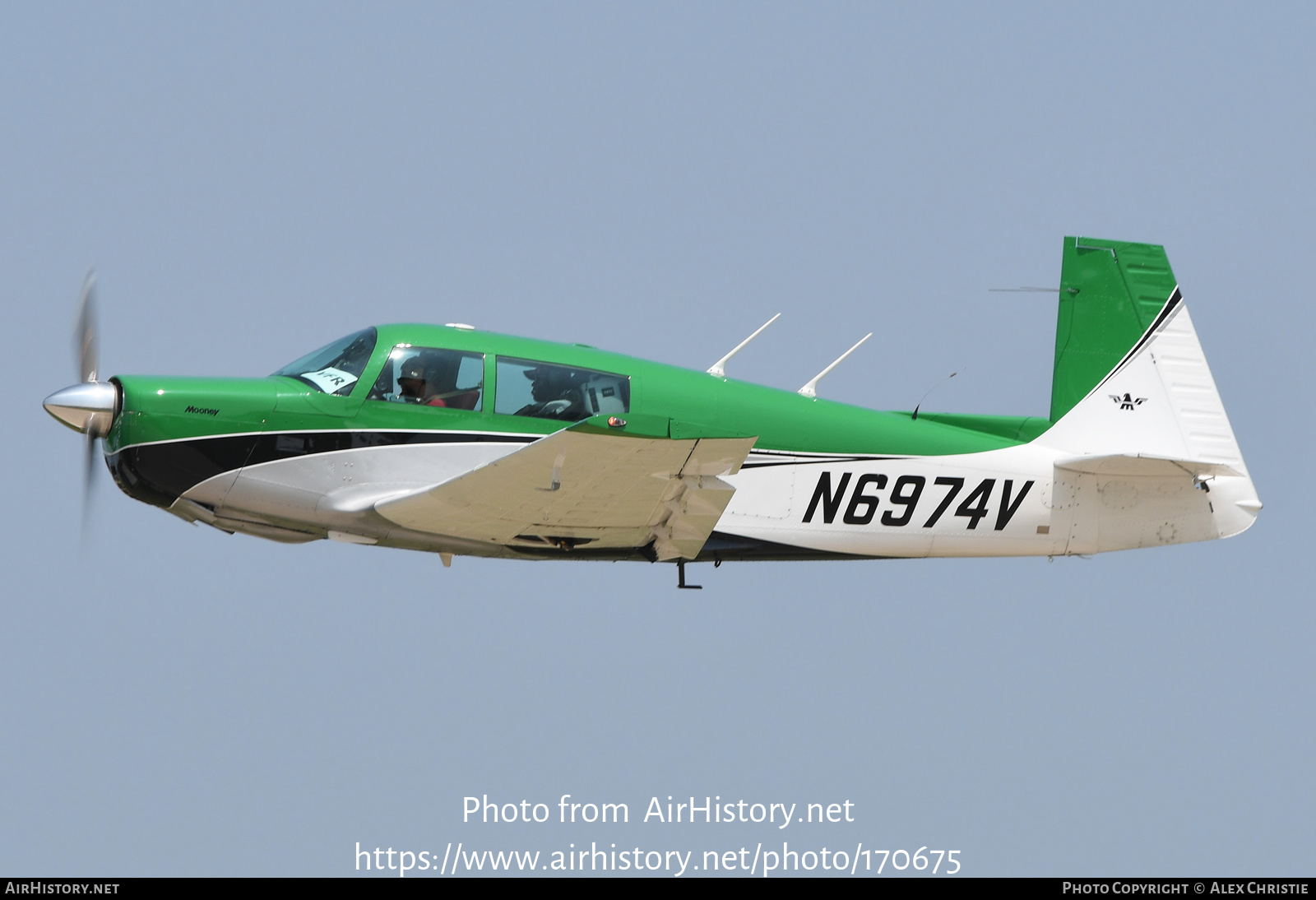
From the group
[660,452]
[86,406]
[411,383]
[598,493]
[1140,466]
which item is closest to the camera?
[660,452]

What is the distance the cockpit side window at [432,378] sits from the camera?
10.4 m

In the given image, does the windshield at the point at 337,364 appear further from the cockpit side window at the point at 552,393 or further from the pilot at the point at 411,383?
the cockpit side window at the point at 552,393

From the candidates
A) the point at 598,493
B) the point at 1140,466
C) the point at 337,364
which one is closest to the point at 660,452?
the point at 598,493

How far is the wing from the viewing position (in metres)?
9.13

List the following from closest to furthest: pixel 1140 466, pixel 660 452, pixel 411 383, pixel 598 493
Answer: pixel 660 452 < pixel 598 493 < pixel 411 383 < pixel 1140 466

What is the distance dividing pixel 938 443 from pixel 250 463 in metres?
4.91

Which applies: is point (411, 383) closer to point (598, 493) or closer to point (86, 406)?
point (598, 493)

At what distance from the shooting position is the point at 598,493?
9852 millimetres

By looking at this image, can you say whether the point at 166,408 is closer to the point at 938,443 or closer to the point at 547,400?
the point at 547,400

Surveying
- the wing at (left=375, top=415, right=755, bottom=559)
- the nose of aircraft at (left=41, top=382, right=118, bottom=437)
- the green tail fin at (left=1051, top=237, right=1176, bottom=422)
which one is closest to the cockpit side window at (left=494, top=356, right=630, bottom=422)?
the wing at (left=375, top=415, right=755, bottom=559)

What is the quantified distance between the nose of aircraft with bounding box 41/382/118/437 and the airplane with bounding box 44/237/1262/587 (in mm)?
15

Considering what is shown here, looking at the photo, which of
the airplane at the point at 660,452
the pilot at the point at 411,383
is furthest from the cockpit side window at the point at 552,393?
the pilot at the point at 411,383

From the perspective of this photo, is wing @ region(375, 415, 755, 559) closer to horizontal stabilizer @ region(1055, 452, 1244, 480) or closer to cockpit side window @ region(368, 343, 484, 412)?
cockpit side window @ region(368, 343, 484, 412)

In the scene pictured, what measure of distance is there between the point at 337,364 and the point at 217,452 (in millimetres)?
988
